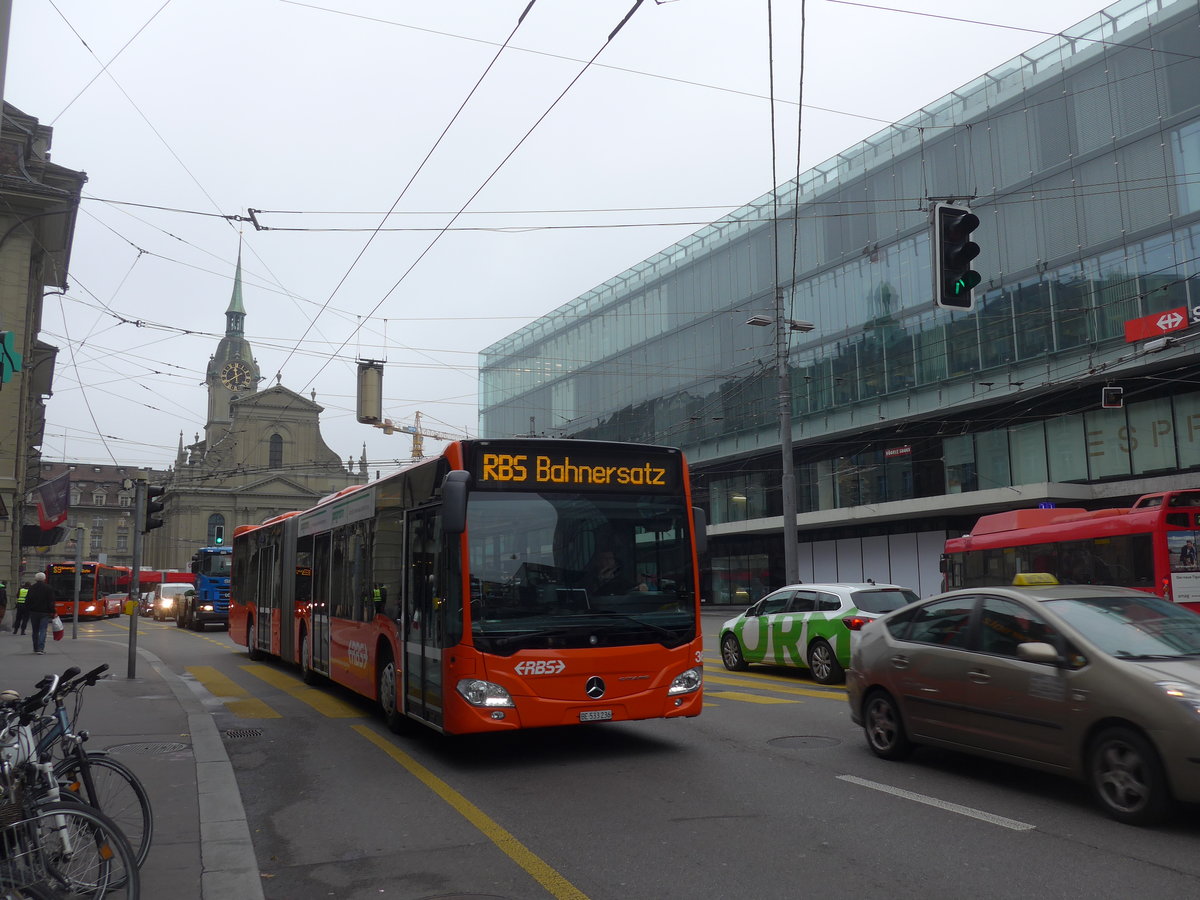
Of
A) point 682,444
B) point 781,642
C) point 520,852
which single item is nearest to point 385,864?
point 520,852

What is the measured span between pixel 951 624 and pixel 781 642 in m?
8.33

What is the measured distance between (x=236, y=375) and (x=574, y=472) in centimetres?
10020

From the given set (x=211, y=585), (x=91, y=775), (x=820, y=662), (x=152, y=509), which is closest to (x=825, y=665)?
(x=820, y=662)

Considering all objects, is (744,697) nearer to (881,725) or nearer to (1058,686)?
(881,725)

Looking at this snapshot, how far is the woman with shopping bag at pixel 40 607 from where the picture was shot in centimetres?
2053

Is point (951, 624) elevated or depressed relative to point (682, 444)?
depressed

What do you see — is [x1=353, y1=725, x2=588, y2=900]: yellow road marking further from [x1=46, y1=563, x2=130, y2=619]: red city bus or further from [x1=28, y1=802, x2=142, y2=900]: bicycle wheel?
[x1=46, y1=563, x2=130, y2=619]: red city bus

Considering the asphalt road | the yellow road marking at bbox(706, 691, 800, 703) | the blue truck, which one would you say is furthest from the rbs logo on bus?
the blue truck

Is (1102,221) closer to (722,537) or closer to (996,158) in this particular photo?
(996,158)

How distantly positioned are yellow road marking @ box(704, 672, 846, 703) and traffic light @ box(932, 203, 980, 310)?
4.98 m

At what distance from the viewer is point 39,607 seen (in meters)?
20.6

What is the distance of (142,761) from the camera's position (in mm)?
8516

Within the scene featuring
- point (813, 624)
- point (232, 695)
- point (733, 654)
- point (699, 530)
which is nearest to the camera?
point (699, 530)

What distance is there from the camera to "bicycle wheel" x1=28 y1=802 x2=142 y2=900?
13.4 ft
